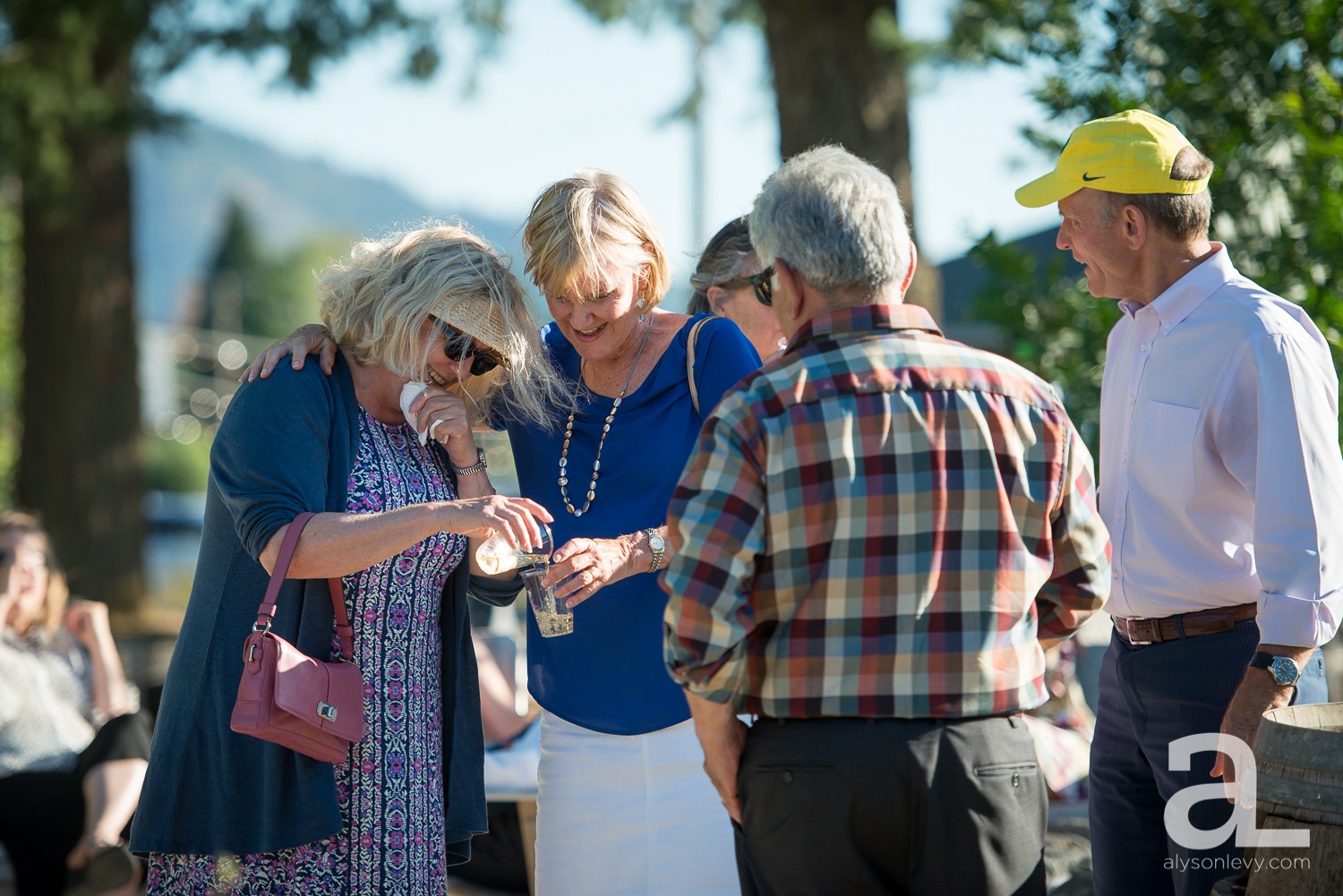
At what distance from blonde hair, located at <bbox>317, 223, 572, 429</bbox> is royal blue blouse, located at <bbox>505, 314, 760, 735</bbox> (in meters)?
0.11

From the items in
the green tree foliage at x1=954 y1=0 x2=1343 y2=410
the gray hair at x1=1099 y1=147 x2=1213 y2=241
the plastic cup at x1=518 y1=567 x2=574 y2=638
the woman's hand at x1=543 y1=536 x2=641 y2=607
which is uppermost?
the green tree foliage at x1=954 y1=0 x2=1343 y2=410

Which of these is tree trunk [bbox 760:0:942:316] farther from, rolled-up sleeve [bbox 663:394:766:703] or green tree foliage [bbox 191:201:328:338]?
green tree foliage [bbox 191:201:328:338]

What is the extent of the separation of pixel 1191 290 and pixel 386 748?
5.79 ft

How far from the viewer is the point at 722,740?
6.36 ft

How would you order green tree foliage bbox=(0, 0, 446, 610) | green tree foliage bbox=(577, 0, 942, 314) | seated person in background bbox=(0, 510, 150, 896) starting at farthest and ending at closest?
1. green tree foliage bbox=(0, 0, 446, 610)
2. green tree foliage bbox=(577, 0, 942, 314)
3. seated person in background bbox=(0, 510, 150, 896)

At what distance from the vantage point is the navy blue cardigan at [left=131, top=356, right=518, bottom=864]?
2275 mm

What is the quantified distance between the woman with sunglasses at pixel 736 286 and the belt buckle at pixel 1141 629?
118 cm

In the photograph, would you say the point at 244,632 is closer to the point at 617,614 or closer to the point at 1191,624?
the point at 617,614

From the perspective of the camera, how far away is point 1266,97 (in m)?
3.90

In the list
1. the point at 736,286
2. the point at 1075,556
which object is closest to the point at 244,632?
the point at 1075,556

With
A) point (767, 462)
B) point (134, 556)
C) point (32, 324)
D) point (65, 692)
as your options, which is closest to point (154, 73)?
point (32, 324)

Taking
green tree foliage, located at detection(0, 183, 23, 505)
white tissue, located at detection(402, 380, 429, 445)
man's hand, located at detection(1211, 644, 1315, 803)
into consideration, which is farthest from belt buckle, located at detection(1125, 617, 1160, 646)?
green tree foliage, located at detection(0, 183, 23, 505)

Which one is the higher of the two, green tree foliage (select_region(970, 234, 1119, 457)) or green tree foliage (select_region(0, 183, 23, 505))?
green tree foliage (select_region(0, 183, 23, 505))

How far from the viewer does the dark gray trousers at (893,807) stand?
5.91 ft
